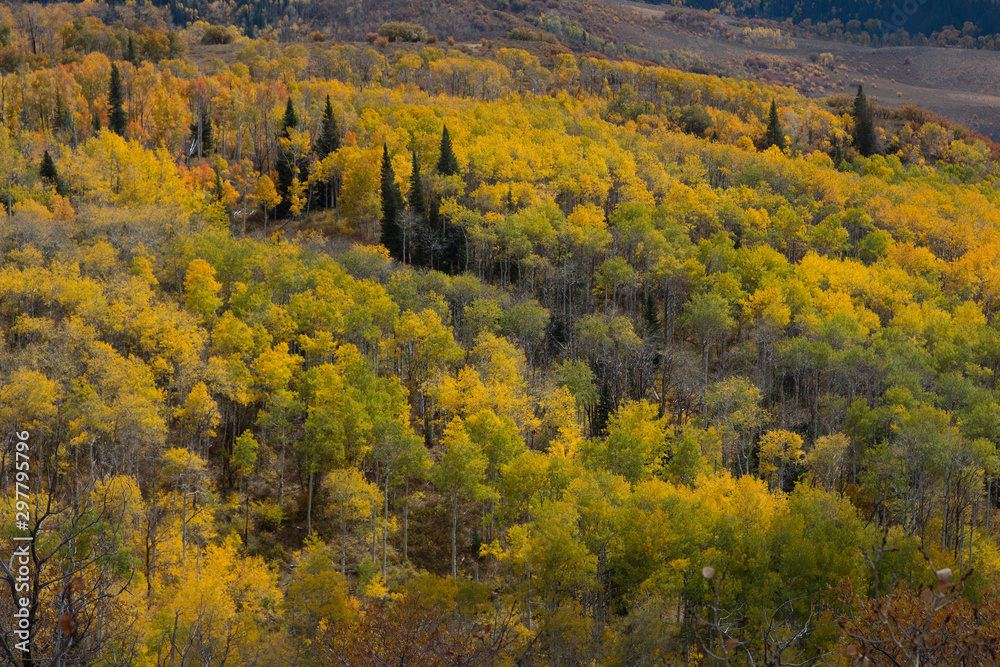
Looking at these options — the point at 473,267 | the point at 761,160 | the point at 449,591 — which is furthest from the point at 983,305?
the point at 449,591

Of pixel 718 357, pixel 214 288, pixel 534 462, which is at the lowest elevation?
pixel 718 357

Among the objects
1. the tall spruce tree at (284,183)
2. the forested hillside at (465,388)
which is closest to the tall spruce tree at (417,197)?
the forested hillside at (465,388)

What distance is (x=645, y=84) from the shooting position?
549ft

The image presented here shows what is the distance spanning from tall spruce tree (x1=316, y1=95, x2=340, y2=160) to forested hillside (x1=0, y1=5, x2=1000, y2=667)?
571 mm

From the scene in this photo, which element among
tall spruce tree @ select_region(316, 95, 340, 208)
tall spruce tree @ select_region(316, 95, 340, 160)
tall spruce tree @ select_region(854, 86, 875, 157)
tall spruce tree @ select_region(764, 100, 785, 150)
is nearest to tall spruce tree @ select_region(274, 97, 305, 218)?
tall spruce tree @ select_region(316, 95, 340, 208)

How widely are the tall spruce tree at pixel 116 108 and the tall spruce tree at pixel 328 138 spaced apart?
24692 millimetres

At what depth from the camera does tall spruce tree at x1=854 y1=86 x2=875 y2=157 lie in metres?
151

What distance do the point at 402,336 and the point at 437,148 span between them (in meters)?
46.7

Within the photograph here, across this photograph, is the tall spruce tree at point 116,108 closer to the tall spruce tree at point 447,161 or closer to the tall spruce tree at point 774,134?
the tall spruce tree at point 447,161

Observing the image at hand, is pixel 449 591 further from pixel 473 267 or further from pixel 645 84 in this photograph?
pixel 645 84

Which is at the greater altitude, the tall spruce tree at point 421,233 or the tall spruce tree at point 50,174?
the tall spruce tree at point 50,174

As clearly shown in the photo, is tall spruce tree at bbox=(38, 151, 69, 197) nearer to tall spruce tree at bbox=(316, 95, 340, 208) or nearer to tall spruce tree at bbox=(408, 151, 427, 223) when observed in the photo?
tall spruce tree at bbox=(316, 95, 340, 208)

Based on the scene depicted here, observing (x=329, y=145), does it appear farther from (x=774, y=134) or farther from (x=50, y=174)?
(x=774, y=134)

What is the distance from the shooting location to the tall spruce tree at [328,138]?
4008 inches
